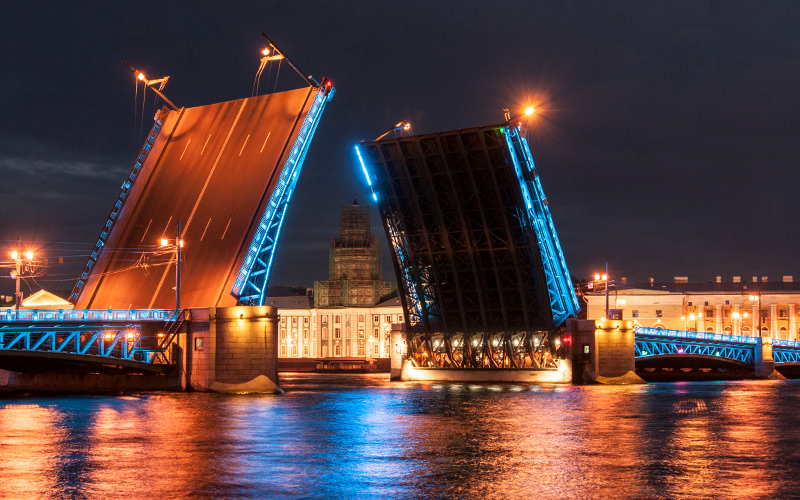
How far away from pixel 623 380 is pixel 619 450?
40.3 m

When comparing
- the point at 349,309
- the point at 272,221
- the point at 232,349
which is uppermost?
the point at 272,221

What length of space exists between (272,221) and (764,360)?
4423 centimetres

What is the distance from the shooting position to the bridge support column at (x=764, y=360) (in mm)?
78375

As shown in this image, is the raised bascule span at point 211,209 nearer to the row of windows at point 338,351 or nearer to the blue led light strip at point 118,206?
the blue led light strip at point 118,206

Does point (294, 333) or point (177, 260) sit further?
point (294, 333)

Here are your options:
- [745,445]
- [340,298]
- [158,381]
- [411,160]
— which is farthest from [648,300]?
[745,445]

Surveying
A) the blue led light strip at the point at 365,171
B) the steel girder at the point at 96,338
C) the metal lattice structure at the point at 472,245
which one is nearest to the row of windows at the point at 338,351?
the metal lattice structure at the point at 472,245

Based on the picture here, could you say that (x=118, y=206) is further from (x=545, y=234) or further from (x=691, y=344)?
(x=691, y=344)

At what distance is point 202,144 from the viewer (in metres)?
55.3

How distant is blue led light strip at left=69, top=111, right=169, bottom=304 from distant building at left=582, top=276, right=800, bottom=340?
189 feet

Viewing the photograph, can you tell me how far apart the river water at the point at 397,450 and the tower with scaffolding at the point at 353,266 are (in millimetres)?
75663

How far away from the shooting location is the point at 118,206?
56625 mm

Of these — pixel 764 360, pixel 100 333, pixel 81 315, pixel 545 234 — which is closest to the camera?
pixel 81 315

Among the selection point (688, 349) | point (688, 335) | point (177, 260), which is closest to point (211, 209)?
point (177, 260)
